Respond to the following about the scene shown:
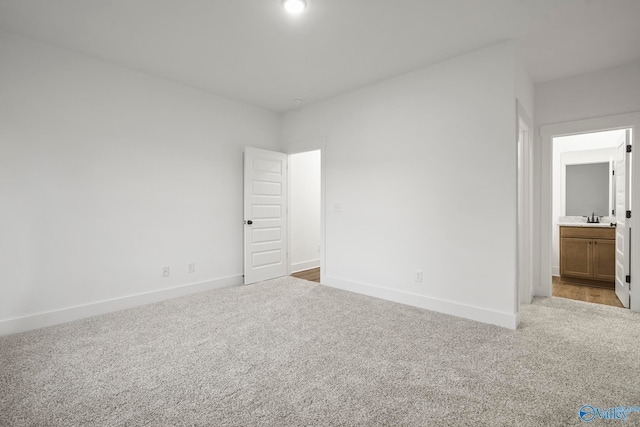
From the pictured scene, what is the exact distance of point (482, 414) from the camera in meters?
1.58

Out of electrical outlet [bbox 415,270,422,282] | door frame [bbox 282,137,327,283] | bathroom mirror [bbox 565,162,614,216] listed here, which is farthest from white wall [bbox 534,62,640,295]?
door frame [bbox 282,137,327,283]

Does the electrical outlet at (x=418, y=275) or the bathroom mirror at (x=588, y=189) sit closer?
the electrical outlet at (x=418, y=275)

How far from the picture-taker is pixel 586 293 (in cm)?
390

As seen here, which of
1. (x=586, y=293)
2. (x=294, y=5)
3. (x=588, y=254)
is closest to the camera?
(x=294, y=5)

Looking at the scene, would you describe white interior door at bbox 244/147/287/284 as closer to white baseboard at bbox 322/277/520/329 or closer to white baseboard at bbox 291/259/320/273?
white baseboard at bbox 291/259/320/273

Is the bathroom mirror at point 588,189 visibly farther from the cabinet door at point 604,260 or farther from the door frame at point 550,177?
the door frame at point 550,177

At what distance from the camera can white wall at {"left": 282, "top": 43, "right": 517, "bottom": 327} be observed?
9.14 feet

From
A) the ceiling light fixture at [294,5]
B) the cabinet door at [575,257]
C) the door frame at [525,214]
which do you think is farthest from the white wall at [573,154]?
the ceiling light fixture at [294,5]

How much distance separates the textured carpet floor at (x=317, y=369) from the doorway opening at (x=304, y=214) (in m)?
2.17

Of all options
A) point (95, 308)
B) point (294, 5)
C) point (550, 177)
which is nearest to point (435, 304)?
point (550, 177)

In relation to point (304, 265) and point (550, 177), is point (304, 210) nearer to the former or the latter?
point (304, 265)

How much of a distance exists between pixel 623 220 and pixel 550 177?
2.89 feet

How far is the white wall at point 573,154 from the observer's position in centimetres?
479

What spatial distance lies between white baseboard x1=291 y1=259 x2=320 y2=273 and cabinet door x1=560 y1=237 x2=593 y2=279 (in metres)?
4.11
